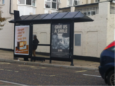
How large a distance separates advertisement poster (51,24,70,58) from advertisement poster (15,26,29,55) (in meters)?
2.24

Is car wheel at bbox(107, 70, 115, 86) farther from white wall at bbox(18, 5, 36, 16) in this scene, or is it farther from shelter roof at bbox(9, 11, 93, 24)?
white wall at bbox(18, 5, 36, 16)

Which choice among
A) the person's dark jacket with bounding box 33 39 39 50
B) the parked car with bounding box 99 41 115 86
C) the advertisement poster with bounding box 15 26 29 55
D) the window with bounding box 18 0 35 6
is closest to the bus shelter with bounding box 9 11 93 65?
the advertisement poster with bounding box 15 26 29 55

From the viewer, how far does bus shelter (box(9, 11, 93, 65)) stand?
1363 centimetres

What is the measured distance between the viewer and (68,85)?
7.55 metres

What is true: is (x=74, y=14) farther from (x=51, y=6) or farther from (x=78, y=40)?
(x=51, y=6)

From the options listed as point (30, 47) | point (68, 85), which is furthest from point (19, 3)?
point (68, 85)

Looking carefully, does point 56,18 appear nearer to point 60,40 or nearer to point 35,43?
point 60,40

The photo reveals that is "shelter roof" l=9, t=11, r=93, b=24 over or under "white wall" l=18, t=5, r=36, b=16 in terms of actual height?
under

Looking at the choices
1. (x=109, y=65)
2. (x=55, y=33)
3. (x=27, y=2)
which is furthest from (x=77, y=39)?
(x=27, y=2)

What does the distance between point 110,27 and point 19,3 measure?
13959 millimetres

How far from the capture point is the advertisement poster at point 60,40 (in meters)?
13.8

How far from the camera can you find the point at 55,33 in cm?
1428

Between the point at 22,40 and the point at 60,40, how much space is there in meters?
3.25

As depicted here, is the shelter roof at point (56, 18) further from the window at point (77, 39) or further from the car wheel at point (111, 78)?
the car wheel at point (111, 78)
